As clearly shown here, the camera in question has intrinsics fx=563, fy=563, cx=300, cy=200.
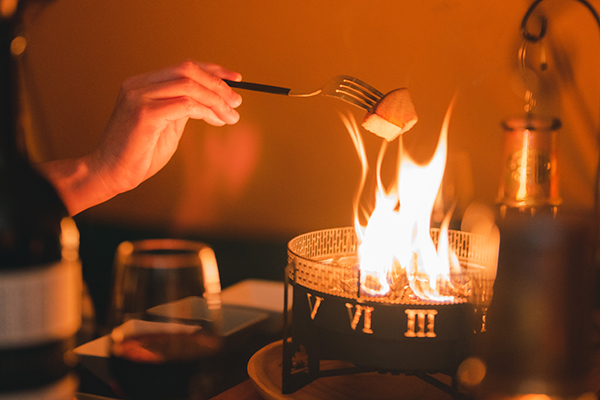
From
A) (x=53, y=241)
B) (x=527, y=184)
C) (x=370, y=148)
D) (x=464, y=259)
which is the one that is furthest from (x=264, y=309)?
(x=370, y=148)

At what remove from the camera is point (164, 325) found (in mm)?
590

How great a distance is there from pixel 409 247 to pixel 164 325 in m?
0.53

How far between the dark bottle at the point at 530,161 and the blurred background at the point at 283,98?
1.74ft

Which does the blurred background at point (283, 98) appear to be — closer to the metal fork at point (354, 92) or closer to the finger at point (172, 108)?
the finger at point (172, 108)

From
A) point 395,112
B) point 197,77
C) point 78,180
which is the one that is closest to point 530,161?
point 395,112

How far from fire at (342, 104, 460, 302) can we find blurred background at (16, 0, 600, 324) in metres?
0.72

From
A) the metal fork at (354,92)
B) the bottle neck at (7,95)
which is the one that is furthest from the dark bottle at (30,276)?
the metal fork at (354,92)

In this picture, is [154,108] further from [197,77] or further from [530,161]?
[530,161]

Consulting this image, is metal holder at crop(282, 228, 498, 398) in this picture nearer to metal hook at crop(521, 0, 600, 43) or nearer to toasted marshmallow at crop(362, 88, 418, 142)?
toasted marshmallow at crop(362, 88, 418, 142)

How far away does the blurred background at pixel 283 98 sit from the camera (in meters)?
1.75

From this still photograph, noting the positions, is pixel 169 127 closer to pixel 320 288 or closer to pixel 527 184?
pixel 320 288

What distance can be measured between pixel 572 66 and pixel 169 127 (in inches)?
47.1

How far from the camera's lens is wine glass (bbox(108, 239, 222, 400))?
0.57 meters

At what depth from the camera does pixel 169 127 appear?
1386 millimetres
